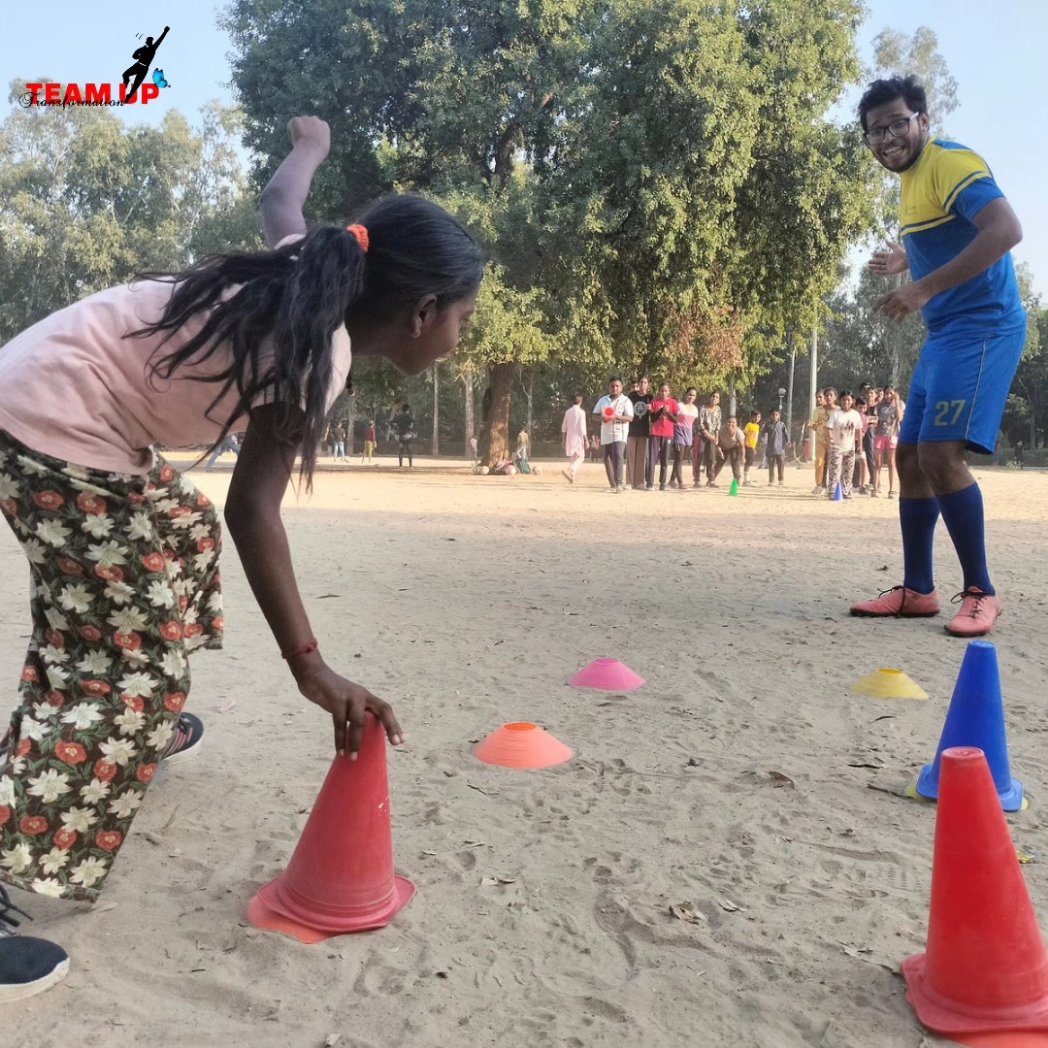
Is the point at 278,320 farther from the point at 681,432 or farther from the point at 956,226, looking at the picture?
the point at 681,432

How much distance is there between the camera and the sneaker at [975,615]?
4.58 meters

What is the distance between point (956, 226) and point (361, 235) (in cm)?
340

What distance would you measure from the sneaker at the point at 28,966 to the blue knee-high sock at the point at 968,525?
3853 mm

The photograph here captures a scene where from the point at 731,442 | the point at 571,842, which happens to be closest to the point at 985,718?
the point at 571,842

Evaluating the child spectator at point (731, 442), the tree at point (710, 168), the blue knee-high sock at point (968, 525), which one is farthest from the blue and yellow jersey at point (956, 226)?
the tree at point (710, 168)

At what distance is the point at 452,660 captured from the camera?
14.2 feet

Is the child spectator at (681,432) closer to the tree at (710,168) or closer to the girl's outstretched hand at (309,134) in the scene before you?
the tree at (710,168)

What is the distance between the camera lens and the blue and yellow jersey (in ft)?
14.5

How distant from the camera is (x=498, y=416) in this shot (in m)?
23.9

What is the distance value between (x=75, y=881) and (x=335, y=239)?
4.36 ft

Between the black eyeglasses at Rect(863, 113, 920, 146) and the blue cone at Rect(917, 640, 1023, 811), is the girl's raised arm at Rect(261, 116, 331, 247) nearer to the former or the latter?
the blue cone at Rect(917, 640, 1023, 811)

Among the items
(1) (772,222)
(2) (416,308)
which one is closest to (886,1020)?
(2) (416,308)

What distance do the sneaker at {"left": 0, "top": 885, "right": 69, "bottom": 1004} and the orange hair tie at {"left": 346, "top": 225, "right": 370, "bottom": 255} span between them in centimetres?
145

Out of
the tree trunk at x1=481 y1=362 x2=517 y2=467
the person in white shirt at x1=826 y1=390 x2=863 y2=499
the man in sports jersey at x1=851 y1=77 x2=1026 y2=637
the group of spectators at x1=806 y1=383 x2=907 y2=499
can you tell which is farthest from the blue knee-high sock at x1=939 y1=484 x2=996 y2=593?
the tree trunk at x1=481 y1=362 x2=517 y2=467
